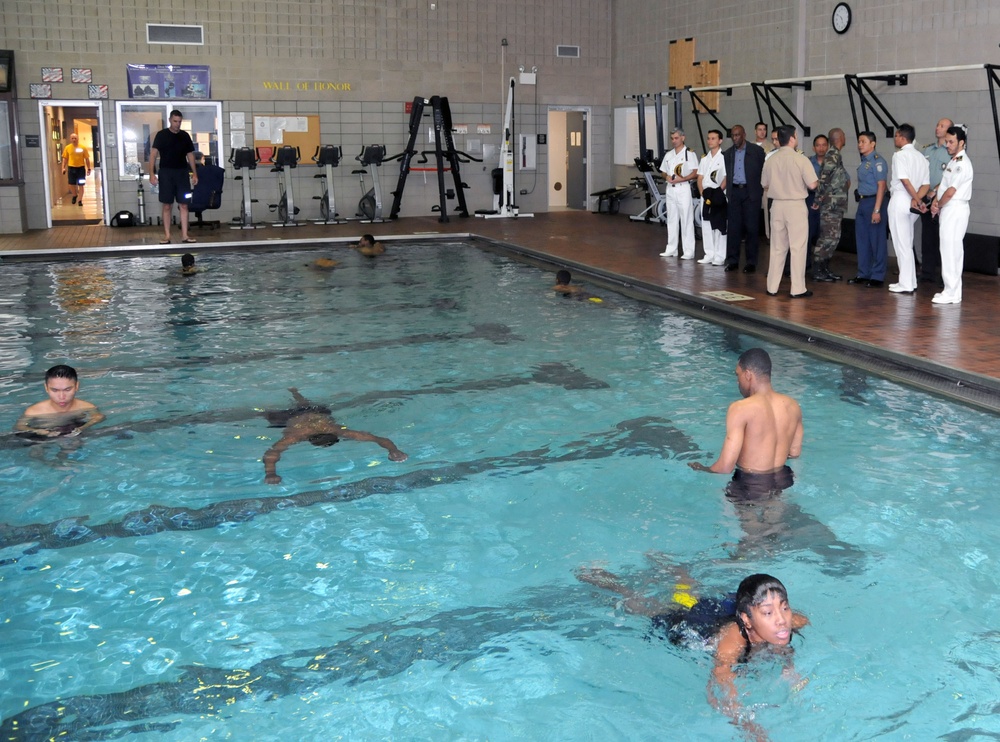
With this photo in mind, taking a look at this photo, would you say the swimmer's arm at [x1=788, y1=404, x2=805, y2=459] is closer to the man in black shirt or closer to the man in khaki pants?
the man in khaki pants

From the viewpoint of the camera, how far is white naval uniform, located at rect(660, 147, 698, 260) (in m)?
13.4

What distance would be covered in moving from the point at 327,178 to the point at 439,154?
7.46 feet

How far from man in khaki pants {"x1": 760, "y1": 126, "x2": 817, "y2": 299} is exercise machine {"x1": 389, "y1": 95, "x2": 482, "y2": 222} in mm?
9820

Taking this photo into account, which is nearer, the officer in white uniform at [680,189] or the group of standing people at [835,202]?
the group of standing people at [835,202]

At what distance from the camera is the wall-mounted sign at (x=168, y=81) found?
731 inches

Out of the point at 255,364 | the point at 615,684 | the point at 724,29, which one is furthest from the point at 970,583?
the point at 724,29

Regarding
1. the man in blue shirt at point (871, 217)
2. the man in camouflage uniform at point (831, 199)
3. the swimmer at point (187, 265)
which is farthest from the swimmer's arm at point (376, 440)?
the swimmer at point (187, 265)

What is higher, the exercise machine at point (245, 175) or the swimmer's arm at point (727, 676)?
the exercise machine at point (245, 175)

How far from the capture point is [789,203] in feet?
34.0

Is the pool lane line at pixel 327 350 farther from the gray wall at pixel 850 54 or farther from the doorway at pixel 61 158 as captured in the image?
the doorway at pixel 61 158

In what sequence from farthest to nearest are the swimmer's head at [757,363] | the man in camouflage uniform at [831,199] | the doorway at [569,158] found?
the doorway at [569,158], the man in camouflage uniform at [831,199], the swimmer's head at [757,363]

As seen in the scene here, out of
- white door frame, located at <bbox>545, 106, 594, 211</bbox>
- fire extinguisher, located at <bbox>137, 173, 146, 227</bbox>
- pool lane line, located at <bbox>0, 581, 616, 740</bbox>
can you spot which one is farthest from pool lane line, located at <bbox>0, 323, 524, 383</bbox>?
white door frame, located at <bbox>545, 106, 594, 211</bbox>

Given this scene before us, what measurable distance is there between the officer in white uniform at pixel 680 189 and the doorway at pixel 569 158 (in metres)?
8.94

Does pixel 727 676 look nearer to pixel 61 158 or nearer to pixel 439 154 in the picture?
pixel 439 154
